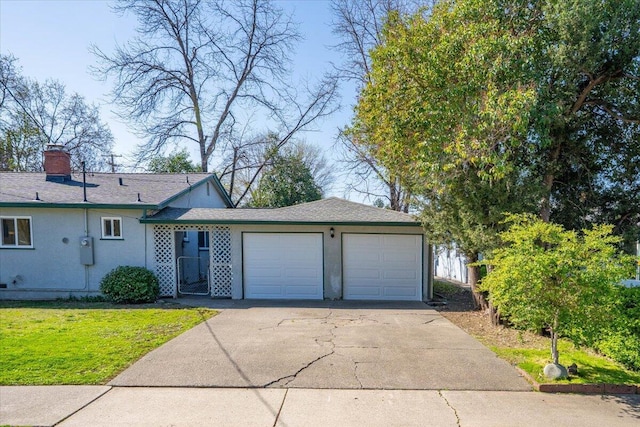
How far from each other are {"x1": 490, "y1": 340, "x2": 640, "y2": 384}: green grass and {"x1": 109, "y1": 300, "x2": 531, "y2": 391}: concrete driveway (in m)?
0.24

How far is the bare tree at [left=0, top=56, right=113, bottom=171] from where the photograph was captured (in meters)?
21.9

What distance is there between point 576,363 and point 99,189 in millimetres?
13632

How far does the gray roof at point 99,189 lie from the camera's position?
34.4ft

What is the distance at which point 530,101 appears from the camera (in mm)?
6086

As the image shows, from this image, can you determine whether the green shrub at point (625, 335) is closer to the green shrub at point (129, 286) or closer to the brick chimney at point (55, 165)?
the green shrub at point (129, 286)

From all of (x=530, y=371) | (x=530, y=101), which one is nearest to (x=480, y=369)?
(x=530, y=371)

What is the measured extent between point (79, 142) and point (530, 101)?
28.4 metres

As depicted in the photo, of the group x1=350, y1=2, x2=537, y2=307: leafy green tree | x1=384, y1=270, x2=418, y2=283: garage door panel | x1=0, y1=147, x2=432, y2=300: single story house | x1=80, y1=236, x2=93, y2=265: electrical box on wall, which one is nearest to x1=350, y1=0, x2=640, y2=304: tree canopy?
x1=350, y1=2, x2=537, y2=307: leafy green tree

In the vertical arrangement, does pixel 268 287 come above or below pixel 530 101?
below

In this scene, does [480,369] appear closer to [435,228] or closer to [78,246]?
[435,228]

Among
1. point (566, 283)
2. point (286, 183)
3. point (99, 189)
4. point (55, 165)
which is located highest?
point (55, 165)

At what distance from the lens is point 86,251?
10.5 meters

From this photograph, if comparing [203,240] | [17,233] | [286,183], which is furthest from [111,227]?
[286,183]

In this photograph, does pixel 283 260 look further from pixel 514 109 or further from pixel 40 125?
pixel 40 125
